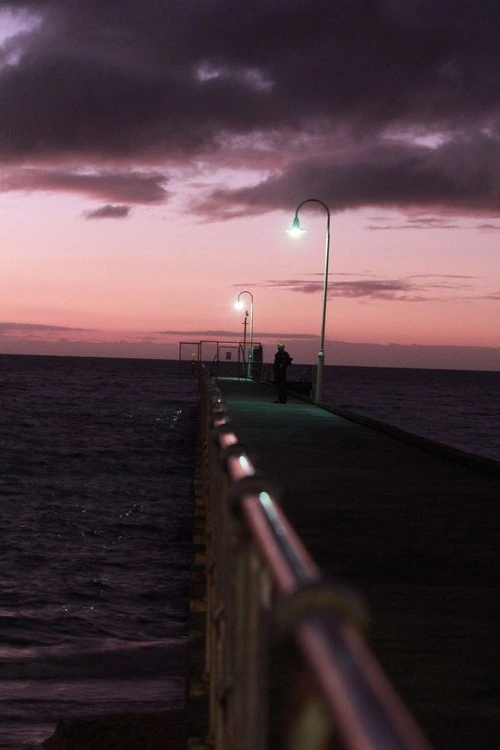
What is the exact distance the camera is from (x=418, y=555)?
27.0ft

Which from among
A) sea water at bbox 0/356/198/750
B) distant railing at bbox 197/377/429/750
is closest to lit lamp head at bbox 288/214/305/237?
sea water at bbox 0/356/198/750

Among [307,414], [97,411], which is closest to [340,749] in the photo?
[307,414]

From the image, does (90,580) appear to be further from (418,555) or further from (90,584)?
(418,555)

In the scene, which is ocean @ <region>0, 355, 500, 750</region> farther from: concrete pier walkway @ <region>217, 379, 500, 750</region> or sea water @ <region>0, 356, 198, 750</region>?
concrete pier walkway @ <region>217, 379, 500, 750</region>

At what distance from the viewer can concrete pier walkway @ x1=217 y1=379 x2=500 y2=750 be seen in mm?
4777

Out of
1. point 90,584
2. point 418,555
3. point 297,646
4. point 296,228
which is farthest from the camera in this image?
point 296,228

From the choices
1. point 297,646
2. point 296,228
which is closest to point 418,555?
point 297,646

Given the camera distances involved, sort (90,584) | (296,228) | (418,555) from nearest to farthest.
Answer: (418,555)
(90,584)
(296,228)

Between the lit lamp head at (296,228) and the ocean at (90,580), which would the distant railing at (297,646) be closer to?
the ocean at (90,580)

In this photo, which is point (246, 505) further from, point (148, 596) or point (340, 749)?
point (148, 596)

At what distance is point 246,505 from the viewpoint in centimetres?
245

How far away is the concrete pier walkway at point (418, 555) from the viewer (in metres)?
4.78

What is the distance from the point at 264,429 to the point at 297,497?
10.1 m

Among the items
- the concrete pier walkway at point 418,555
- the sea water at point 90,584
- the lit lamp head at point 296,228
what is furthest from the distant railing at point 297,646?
the lit lamp head at point 296,228
